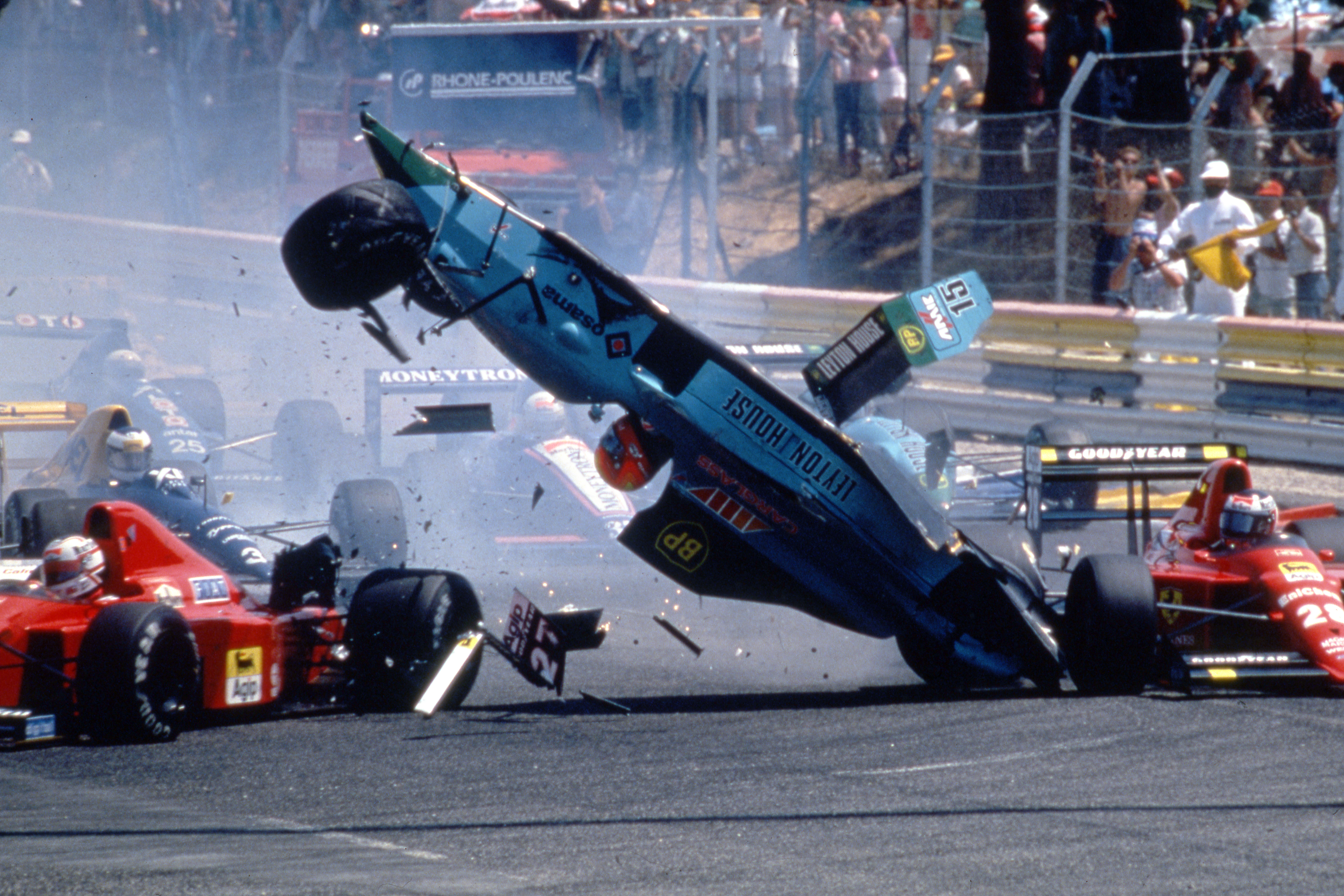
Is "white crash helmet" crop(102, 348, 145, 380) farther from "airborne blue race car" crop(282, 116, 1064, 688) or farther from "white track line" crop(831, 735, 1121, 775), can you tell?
"white track line" crop(831, 735, 1121, 775)

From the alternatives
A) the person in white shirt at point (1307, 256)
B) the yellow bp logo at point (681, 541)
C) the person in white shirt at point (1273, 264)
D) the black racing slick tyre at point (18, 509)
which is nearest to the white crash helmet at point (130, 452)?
the black racing slick tyre at point (18, 509)

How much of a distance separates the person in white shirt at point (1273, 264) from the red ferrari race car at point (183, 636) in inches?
321

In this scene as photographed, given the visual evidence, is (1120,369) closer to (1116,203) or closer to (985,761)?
(1116,203)

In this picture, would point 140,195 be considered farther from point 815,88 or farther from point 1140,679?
point 1140,679

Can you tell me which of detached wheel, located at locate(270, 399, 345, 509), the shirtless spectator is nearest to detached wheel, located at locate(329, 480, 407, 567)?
detached wheel, located at locate(270, 399, 345, 509)

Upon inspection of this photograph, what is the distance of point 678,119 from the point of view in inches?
706

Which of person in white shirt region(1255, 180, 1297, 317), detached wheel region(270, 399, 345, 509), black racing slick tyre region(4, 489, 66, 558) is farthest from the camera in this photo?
detached wheel region(270, 399, 345, 509)

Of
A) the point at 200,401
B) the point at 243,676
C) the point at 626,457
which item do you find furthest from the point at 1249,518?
the point at 200,401

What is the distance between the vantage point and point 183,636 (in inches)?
290

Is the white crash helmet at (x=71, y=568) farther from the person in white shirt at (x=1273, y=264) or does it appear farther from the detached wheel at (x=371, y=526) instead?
the person in white shirt at (x=1273, y=264)

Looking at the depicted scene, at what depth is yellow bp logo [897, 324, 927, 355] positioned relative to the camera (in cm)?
845

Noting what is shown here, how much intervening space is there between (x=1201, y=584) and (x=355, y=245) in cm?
431

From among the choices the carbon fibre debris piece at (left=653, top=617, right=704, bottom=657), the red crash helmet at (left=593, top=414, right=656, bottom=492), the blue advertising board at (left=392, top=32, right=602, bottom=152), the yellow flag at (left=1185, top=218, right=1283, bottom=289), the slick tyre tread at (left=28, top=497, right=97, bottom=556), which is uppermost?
the blue advertising board at (left=392, top=32, right=602, bottom=152)

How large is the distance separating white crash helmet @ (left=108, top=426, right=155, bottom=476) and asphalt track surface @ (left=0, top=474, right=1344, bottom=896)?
3467 millimetres
